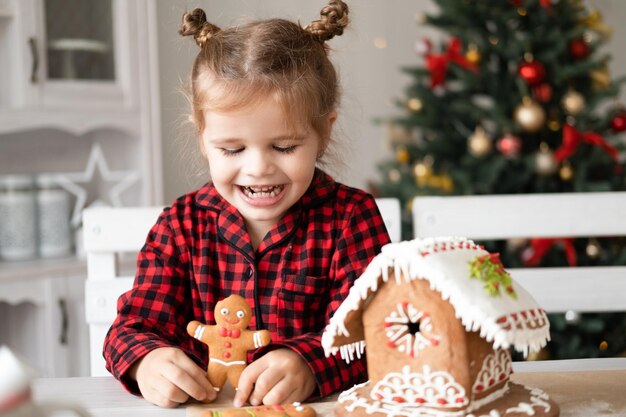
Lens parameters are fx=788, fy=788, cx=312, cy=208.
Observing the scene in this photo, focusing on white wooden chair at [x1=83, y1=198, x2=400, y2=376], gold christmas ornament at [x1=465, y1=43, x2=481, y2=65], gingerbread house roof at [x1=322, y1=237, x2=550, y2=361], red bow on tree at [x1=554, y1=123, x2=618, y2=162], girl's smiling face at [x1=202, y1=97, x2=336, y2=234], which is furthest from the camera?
gold christmas ornament at [x1=465, y1=43, x2=481, y2=65]

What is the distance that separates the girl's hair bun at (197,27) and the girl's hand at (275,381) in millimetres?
433

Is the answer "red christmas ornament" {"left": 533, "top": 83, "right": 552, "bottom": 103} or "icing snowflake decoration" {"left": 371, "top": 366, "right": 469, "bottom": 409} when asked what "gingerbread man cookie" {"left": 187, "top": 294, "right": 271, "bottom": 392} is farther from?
"red christmas ornament" {"left": 533, "top": 83, "right": 552, "bottom": 103}

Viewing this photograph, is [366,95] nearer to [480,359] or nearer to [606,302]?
[606,302]

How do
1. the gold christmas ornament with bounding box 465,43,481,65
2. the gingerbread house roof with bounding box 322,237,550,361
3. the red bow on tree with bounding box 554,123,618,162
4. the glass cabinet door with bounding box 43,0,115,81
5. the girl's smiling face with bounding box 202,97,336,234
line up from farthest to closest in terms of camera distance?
1. the glass cabinet door with bounding box 43,0,115,81
2. the gold christmas ornament with bounding box 465,43,481,65
3. the red bow on tree with bounding box 554,123,618,162
4. the girl's smiling face with bounding box 202,97,336,234
5. the gingerbread house roof with bounding box 322,237,550,361

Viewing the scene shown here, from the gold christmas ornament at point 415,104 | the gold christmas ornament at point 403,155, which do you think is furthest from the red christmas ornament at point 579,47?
the gold christmas ornament at point 403,155

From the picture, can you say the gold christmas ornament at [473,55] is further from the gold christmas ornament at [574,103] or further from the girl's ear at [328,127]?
the girl's ear at [328,127]

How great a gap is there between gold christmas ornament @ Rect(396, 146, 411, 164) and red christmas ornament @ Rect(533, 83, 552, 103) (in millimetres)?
427

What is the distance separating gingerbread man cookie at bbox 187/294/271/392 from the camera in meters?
0.82

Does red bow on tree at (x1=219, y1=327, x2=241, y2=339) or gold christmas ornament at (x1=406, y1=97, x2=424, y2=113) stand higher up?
gold christmas ornament at (x1=406, y1=97, x2=424, y2=113)

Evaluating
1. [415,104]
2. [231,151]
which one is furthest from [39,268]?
[231,151]

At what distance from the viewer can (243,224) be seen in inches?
43.0

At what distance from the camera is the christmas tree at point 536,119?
2246 mm

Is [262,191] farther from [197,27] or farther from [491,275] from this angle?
[491,275]

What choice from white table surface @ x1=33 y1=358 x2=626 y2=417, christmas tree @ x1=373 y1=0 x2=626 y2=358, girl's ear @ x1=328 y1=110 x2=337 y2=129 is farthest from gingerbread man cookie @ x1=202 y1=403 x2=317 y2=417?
christmas tree @ x1=373 y1=0 x2=626 y2=358
